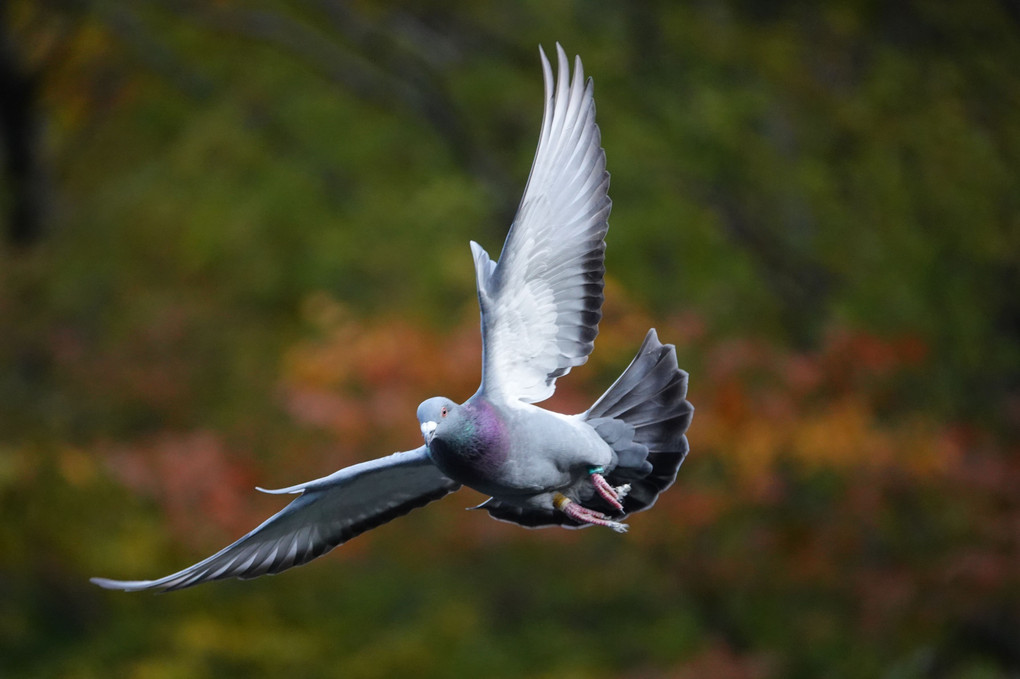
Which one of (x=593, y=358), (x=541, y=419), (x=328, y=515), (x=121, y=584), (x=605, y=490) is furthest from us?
(x=593, y=358)

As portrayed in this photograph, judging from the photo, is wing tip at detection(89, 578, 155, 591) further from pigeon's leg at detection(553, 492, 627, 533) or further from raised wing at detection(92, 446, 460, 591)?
pigeon's leg at detection(553, 492, 627, 533)

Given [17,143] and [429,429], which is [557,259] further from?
[17,143]

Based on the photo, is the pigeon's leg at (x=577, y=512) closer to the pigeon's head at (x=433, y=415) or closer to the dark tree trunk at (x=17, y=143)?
the pigeon's head at (x=433, y=415)

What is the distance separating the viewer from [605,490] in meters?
3.76

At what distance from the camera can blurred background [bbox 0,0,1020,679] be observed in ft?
29.6

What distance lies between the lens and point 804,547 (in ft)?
32.1

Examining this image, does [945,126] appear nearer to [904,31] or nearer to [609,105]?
[904,31]

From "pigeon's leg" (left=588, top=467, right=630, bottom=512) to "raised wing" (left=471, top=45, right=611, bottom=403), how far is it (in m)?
0.27

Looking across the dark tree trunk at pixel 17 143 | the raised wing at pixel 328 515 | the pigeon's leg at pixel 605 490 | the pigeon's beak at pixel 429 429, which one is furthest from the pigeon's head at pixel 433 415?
the dark tree trunk at pixel 17 143

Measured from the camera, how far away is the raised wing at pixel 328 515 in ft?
12.7

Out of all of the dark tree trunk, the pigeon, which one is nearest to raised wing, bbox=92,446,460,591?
the pigeon

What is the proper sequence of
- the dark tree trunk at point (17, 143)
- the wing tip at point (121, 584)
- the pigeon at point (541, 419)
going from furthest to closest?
1. the dark tree trunk at point (17, 143)
2. the pigeon at point (541, 419)
3. the wing tip at point (121, 584)

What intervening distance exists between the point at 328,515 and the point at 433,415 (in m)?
1.08

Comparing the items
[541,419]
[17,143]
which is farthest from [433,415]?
[17,143]
